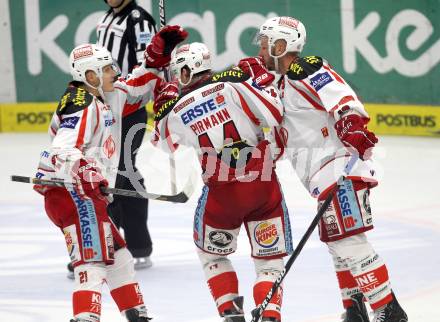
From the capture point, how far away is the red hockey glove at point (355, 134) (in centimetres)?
558

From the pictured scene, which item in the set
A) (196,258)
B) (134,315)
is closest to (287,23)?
(134,315)

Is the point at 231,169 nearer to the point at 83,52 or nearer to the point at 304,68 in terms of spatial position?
the point at 304,68

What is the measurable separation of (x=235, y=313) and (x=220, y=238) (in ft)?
1.18

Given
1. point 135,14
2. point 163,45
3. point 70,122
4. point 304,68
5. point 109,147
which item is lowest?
point 109,147

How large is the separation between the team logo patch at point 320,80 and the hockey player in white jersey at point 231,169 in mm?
195

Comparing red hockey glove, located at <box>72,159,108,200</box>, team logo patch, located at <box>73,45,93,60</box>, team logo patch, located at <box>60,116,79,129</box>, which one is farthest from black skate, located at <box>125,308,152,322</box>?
team logo patch, located at <box>73,45,93,60</box>

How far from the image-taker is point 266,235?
5.82 m

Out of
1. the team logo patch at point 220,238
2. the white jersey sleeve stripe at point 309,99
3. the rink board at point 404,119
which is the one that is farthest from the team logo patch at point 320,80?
the rink board at point 404,119

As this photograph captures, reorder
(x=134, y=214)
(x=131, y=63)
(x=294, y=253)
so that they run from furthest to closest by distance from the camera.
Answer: (x=131, y=63) → (x=134, y=214) → (x=294, y=253)

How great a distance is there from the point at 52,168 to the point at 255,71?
42.8 inches

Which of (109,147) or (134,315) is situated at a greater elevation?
(109,147)

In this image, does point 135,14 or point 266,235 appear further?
point 135,14

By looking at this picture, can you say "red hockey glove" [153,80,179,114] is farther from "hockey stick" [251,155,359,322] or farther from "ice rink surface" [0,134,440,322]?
"ice rink surface" [0,134,440,322]

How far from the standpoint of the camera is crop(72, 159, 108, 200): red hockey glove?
18.7ft
